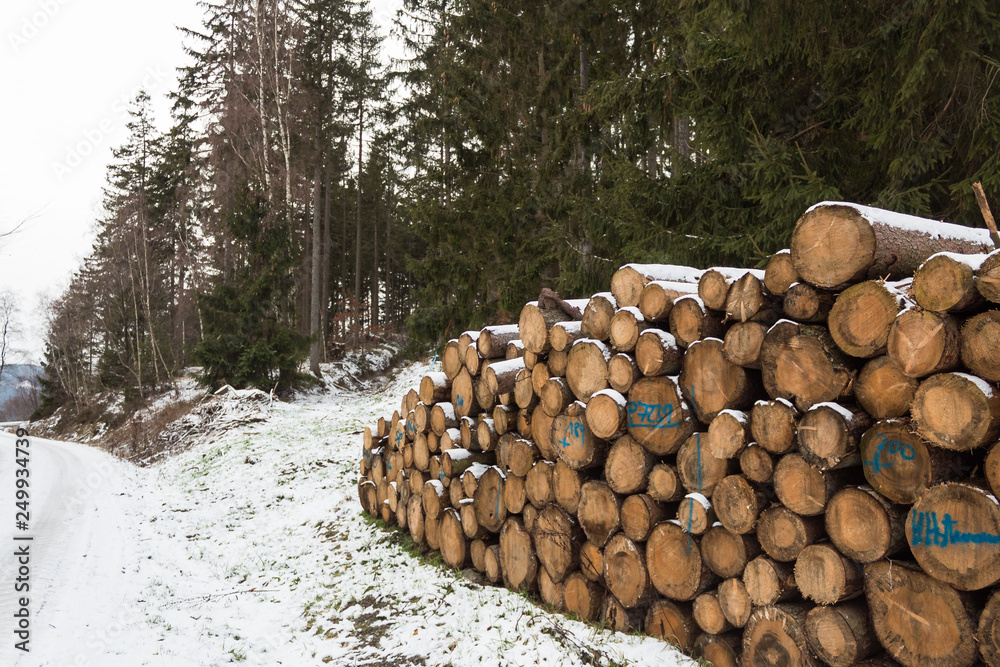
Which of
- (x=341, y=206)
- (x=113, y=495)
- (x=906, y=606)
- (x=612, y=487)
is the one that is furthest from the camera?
(x=341, y=206)

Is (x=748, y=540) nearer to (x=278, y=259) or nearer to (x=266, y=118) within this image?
(x=278, y=259)

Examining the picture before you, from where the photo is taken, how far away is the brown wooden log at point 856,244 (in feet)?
9.20

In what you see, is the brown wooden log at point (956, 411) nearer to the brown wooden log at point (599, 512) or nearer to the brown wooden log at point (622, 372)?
the brown wooden log at point (622, 372)

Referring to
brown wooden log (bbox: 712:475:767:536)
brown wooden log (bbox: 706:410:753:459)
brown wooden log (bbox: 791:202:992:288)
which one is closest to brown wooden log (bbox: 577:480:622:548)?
brown wooden log (bbox: 712:475:767:536)

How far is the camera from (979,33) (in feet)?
15.5

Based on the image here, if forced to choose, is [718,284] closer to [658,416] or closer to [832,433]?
[658,416]

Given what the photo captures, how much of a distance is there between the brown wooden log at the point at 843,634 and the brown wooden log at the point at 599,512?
4.46ft

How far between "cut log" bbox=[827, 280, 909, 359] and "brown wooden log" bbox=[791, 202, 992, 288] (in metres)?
0.12

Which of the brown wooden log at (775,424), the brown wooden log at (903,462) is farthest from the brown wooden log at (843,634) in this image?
the brown wooden log at (775,424)

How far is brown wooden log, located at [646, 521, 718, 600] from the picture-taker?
346cm

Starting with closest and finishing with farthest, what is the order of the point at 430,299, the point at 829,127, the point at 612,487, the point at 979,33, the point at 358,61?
the point at 612,487
the point at 979,33
the point at 829,127
the point at 430,299
the point at 358,61

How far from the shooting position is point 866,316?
2744mm

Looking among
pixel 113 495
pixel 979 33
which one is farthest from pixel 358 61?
pixel 979 33

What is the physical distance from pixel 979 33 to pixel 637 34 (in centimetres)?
617
